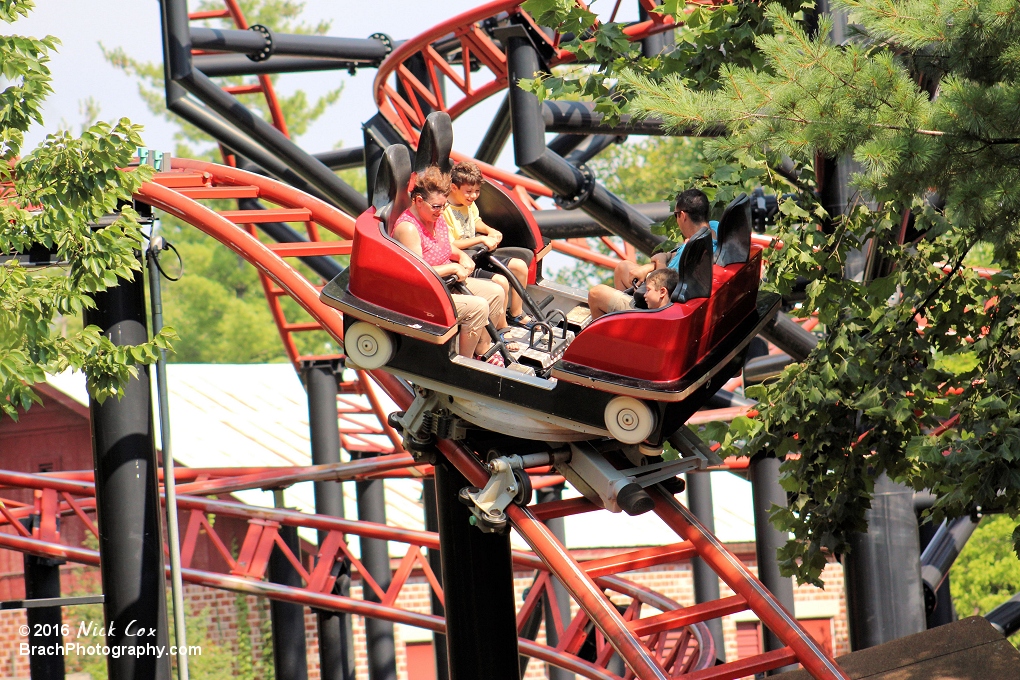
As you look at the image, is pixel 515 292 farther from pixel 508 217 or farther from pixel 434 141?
pixel 434 141

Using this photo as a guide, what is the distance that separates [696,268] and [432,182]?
3.43 ft

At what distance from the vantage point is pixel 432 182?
4457 millimetres

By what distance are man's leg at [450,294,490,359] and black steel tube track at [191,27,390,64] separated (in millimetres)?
5909

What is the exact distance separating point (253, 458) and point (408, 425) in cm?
1227

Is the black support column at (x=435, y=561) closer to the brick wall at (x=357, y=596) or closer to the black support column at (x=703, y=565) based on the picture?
the black support column at (x=703, y=565)

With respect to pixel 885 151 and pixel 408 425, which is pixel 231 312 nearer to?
pixel 408 425

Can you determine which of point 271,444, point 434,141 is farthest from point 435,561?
point 434,141

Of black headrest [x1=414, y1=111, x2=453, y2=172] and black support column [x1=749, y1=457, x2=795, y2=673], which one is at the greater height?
black headrest [x1=414, y1=111, x2=453, y2=172]

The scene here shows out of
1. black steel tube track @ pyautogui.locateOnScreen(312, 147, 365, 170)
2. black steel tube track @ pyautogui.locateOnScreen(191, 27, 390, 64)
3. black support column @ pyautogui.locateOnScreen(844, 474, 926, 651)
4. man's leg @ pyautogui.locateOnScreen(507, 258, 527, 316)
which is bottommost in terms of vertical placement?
black support column @ pyautogui.locateOnScreen(844, 474, 926, 651)

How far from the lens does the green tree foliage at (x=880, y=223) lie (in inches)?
136

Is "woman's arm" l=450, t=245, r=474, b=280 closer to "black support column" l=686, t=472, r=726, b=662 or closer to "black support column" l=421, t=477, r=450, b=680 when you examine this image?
"black support column" l=421, t=477, r=450, b=680

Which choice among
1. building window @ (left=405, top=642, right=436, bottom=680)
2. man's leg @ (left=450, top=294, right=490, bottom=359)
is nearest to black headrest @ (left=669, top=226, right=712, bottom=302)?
man's leg @ (left=450, top=294, right=490, bottom=359)

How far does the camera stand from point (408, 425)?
4.73m

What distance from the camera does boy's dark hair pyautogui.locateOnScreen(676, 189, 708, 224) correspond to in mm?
4465
